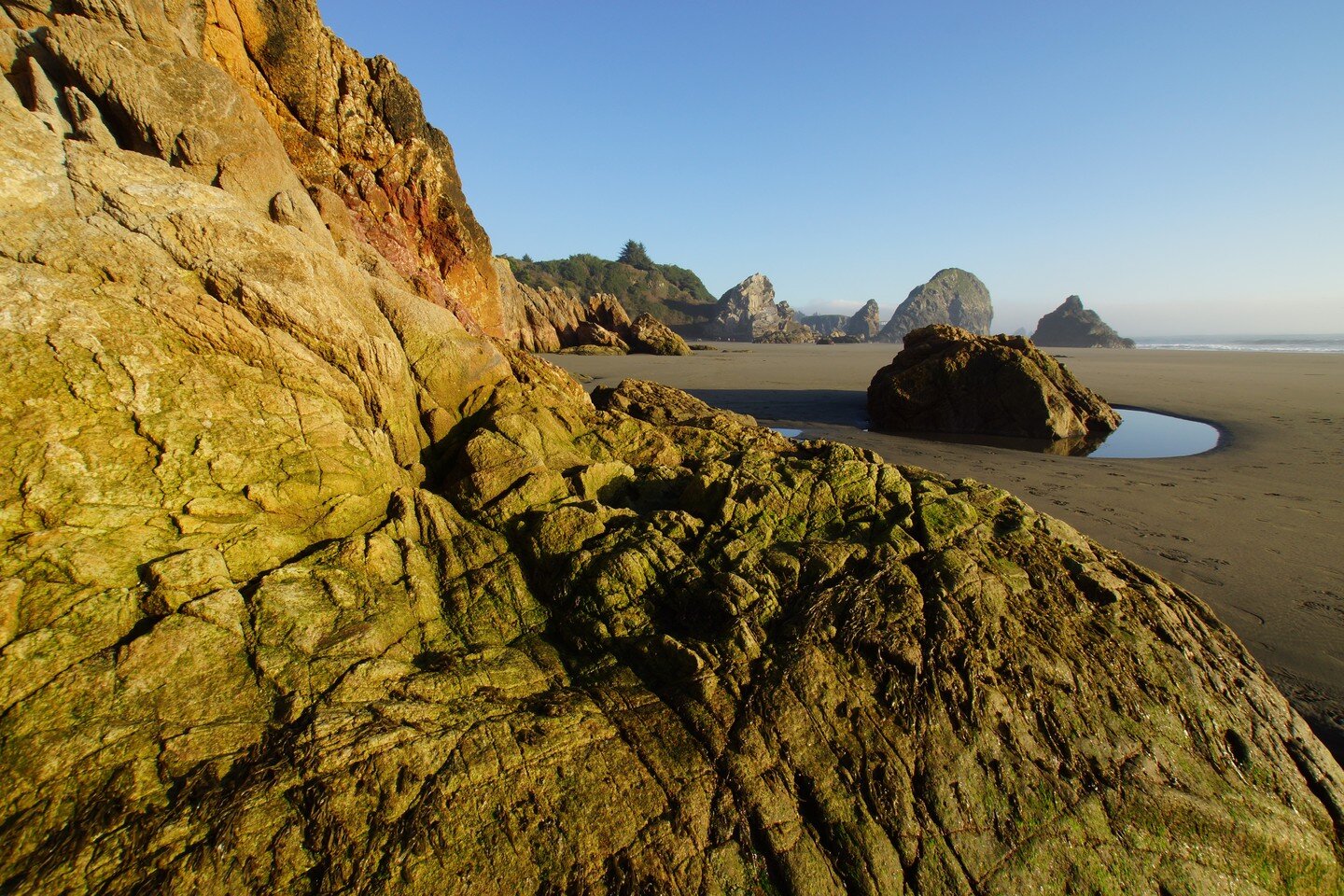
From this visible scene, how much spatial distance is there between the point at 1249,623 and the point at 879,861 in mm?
5007

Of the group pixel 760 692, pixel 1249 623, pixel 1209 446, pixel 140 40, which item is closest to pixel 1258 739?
pixel 1249 623

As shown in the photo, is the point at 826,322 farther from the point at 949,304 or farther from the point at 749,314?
the point at 749,314

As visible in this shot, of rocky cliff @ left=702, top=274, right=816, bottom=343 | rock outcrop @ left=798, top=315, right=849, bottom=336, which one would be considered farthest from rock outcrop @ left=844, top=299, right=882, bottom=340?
rocky cliff @ left=702, top=274, right=816, bottom=343

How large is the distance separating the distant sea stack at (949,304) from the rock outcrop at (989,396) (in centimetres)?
11464

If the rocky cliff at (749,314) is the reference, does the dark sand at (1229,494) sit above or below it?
below

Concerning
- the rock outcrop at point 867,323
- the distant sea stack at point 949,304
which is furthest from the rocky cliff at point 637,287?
the distant sea stack at point 949,304

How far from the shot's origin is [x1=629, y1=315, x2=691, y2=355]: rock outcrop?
3819 cm

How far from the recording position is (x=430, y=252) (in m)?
14.7

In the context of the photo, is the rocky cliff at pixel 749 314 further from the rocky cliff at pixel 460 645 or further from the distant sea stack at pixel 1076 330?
the rocky cliff at pixel 460 645

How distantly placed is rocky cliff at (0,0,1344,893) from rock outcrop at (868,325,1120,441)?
1145 centimetres

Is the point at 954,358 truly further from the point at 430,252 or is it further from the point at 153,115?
the point at 153,115

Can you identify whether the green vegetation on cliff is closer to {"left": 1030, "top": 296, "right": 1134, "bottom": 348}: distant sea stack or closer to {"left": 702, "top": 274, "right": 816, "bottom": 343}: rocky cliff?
{"left": 702, "top": 274, "right": 816, "bottom": 343}: rocky cliff

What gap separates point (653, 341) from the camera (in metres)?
38.2

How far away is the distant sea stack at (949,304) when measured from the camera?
131250 mm
